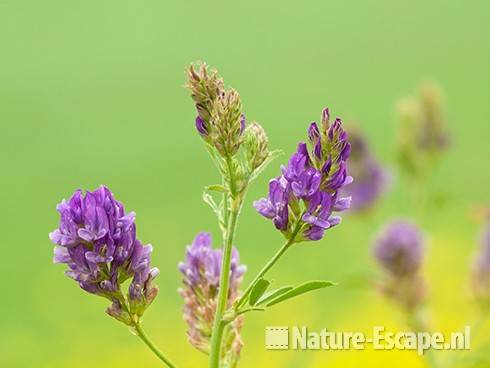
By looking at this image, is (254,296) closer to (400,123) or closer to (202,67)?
(202,67)

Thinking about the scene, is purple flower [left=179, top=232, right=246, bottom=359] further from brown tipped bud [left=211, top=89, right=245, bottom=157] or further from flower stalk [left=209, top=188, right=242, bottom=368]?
brown tipped bud [left=211, top=89, right=245, bottom=157]

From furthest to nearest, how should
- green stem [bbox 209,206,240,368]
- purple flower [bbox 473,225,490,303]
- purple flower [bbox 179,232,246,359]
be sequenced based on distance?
purple flower [bbox 473,225,490,303], purple flower [bbox 179,232,246,359], green stem [bbox 209,206,240,368]

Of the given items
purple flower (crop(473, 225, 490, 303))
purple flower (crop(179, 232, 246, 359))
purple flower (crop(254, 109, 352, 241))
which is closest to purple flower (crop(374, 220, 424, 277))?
purple flower (crop(473, 225, 490, 303))

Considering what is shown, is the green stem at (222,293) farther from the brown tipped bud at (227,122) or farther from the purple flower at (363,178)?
the purple flower at (363,178)

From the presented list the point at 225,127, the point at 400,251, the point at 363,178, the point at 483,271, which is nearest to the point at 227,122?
the point at 225,127

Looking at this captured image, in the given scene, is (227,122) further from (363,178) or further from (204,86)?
(363,178)

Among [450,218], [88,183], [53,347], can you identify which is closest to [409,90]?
[450,218]
